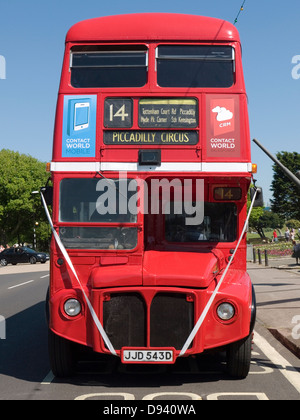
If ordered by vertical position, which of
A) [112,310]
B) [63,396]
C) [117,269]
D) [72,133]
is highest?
[72,133]

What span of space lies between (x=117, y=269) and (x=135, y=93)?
2.23 metres

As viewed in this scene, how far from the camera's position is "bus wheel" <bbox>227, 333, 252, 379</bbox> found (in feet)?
22.3

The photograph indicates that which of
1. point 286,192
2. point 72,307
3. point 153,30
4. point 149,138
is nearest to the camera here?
point 72,307

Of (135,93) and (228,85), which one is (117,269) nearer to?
(135,93)

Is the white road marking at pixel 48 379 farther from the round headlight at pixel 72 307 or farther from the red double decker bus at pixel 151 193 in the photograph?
the round headlight at pixel 72 307

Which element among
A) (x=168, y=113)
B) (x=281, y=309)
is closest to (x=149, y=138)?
(x=168, y=113)

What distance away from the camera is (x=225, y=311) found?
257 inches

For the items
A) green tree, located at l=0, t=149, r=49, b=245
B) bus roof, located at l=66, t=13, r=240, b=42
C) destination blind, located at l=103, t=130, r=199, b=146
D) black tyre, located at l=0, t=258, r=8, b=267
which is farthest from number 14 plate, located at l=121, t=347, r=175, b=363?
green tree, located at l=0, t=149, r=49, b=245

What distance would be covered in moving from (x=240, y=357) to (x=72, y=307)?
1987 millimetres

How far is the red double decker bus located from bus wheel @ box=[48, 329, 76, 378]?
1cm

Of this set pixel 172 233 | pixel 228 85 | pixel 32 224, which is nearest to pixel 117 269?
pixel 172 233

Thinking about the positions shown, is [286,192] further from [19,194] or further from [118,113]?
[118,113]

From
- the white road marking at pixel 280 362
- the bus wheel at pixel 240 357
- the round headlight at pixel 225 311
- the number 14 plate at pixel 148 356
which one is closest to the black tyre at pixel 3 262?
the white road marking at pixel 280 362

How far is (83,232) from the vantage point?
23.7 feet
